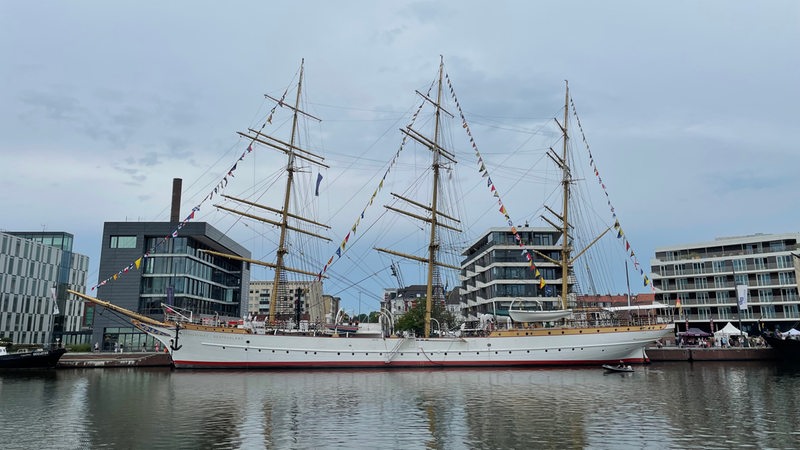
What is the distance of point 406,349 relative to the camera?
44219 millimetres

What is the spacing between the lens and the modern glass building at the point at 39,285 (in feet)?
255

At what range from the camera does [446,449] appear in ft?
48.4

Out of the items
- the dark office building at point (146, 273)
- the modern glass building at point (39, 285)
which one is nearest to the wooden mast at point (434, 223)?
the dark office building at point (146, 273)

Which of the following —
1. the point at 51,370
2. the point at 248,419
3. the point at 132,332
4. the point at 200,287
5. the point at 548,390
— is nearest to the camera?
the point at 248,419

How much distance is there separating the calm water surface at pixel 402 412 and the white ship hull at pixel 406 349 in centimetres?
688

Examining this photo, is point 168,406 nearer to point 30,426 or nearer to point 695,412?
point 30,426

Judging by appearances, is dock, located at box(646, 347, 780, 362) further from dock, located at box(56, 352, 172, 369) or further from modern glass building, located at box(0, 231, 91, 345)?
modern glass building, located at box(0, 231, 91, 345)

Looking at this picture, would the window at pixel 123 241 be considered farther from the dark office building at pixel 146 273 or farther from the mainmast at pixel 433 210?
the mainmast at pixel 433 210

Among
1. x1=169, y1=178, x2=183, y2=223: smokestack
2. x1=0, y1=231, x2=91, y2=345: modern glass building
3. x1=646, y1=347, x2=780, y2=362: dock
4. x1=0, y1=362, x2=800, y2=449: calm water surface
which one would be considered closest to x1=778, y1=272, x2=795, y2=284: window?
x1=646, y1=347, x2=780, y2=362: dock

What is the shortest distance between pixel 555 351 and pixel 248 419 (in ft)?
103

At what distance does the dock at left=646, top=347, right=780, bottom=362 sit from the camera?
50688 mm

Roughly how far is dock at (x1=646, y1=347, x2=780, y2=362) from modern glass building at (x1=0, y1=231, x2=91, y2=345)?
232 feet

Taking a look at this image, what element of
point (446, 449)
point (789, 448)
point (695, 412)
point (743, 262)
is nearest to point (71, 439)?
point (446, 449)

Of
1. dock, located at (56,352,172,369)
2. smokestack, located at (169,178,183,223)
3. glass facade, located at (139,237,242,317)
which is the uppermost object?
smokestack, located at (169,178,183,223)
